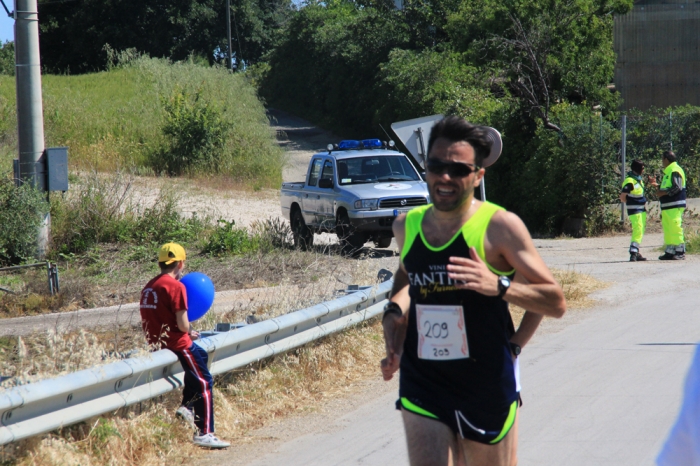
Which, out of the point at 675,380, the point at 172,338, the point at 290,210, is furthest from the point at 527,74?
the point at 172,338

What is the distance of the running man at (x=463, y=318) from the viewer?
11.4 feet

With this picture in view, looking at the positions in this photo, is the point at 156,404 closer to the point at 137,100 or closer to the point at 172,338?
the point at 172,338

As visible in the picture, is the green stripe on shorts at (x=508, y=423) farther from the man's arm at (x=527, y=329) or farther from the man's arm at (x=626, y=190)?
the man's arm at (x=626, y=190)

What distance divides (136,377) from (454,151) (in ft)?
9.54

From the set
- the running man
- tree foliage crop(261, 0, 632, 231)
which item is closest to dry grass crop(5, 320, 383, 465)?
the running man

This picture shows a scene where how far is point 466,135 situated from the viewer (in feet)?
12.0

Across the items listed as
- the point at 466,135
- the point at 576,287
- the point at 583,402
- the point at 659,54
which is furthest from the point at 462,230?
the point at 659,54

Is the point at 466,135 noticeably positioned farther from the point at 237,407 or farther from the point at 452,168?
the point at 237,407

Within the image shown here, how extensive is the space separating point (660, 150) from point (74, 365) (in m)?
19.3

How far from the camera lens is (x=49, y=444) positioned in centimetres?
480

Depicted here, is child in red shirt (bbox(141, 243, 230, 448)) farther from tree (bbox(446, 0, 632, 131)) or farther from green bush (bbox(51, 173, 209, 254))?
tree (bbox(446, 0, 632, 131))

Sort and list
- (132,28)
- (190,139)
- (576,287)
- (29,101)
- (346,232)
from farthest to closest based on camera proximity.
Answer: (132,28), (190,139), (346,232), (29,101), (576,287)

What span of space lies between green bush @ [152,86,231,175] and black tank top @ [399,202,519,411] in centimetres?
2796

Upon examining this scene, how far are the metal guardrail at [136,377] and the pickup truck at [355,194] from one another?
25.4ft
